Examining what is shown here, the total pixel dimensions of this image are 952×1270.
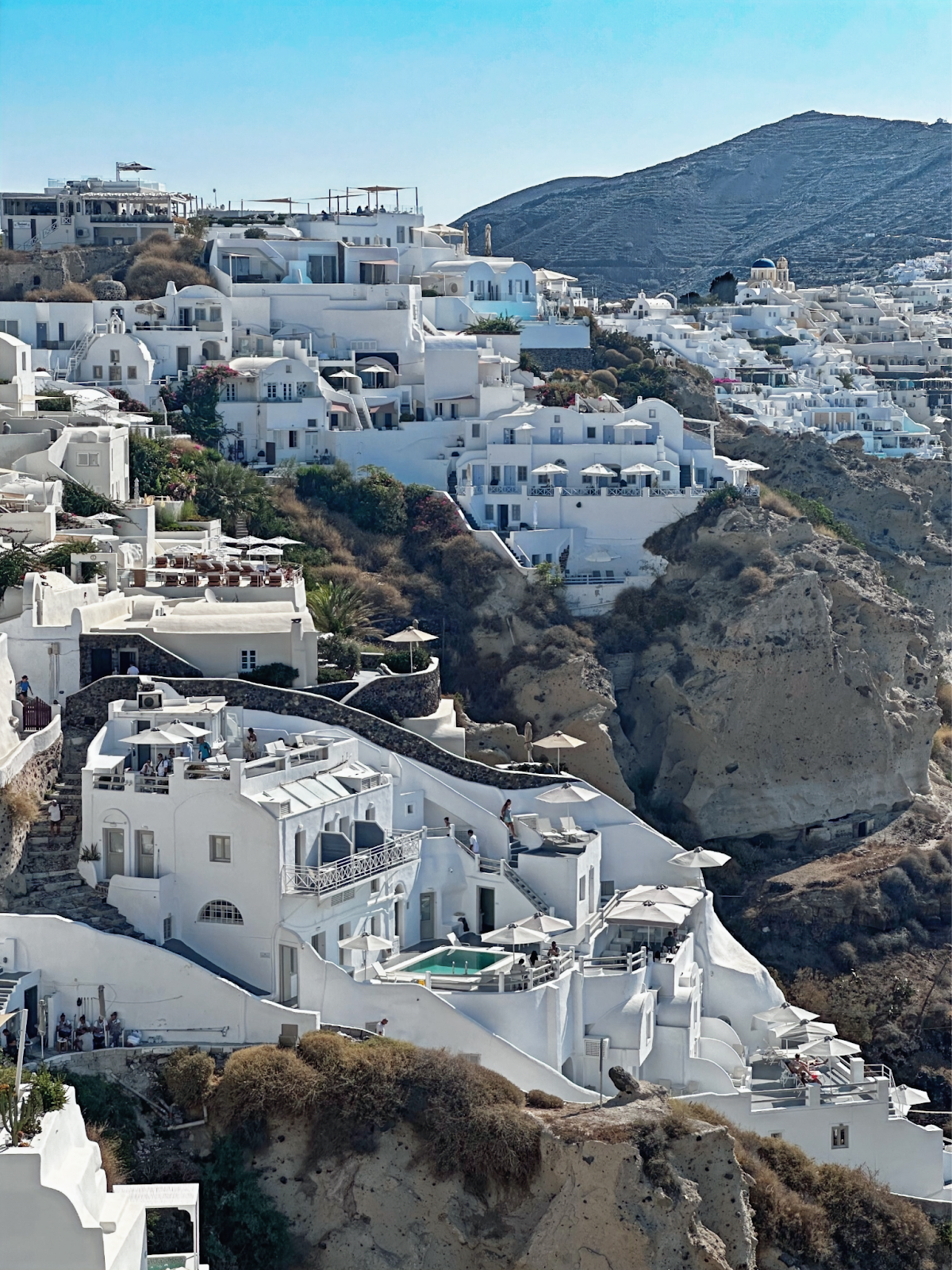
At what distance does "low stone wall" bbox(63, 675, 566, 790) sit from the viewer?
4612cm

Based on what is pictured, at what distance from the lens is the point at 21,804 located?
42.9m

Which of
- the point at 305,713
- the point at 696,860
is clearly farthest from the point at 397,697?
the point at 696,860

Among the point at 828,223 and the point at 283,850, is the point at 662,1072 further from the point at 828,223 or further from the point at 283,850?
the point at 828,223

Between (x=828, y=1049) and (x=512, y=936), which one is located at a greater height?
(x=512, y=936)

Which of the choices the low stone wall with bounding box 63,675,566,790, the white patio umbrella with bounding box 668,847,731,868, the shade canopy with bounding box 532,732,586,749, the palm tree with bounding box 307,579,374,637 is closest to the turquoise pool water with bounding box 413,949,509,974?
the low stone wall with bounding box 63,675,566,790

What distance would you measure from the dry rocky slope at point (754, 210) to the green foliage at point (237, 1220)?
367ft

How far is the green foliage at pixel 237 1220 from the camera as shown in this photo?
36031mm

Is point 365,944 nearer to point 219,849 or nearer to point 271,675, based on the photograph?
point 219,849

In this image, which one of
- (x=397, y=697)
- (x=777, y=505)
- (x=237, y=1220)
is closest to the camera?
(x=237, y=1220)

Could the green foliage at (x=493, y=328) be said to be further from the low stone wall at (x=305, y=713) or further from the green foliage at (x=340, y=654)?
the low stone wall at (x=305, y=713)

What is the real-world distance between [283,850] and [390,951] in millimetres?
3414

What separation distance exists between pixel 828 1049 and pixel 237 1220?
586 inches

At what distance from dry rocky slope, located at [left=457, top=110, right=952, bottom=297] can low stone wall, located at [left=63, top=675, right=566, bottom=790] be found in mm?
98735

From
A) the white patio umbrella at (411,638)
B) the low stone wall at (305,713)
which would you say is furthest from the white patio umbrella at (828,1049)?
the white patio umbrella at (411,638)
